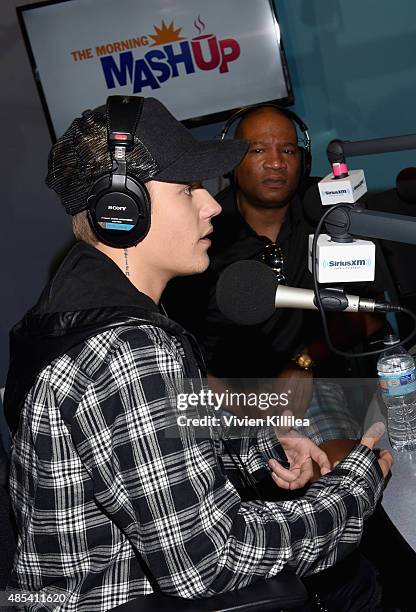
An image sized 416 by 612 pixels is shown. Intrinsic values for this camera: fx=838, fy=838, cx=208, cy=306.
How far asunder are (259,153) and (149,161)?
5.06ft

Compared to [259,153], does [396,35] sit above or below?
above

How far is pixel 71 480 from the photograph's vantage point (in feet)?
4.11

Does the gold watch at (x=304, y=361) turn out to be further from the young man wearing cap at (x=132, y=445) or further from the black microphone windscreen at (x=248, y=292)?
Result: the black microphone windscreen at (x=248, y=292)

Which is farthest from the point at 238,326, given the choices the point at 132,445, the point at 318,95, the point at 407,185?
the point at 132,445

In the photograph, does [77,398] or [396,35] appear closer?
[77,398]

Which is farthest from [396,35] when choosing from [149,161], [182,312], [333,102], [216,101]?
[149,161]

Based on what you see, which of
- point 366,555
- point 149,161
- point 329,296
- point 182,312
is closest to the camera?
point 329,296

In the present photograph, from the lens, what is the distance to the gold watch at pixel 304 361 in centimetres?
255

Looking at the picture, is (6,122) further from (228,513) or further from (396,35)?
(228,513)

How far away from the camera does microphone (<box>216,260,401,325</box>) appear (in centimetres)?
121

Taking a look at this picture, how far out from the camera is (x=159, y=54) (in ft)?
11.5

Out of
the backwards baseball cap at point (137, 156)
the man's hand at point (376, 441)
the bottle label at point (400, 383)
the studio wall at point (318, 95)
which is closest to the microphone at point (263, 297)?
the backwards baseball cap at point (137, 156)

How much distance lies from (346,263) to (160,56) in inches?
98.2

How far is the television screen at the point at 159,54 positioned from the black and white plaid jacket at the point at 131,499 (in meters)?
2.38
